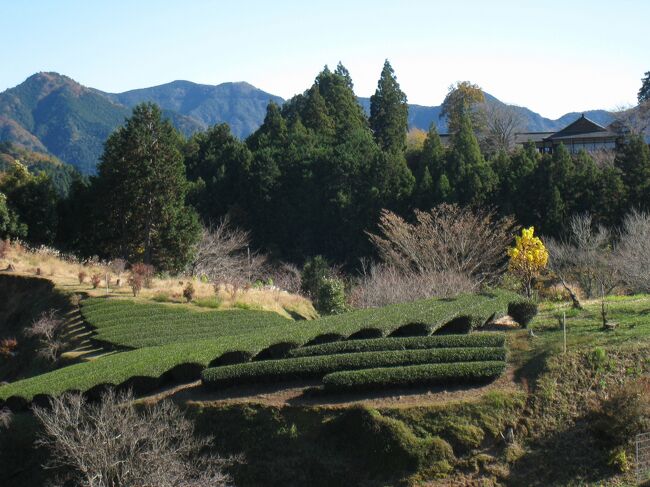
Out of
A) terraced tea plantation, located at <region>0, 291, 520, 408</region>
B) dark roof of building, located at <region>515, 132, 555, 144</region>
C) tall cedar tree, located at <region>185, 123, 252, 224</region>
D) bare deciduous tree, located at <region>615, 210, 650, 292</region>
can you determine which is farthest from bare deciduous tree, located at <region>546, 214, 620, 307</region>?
tall cedar tree, located at <region>185, 123, 252, 224</region>

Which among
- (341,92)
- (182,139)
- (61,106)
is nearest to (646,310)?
(341,92)

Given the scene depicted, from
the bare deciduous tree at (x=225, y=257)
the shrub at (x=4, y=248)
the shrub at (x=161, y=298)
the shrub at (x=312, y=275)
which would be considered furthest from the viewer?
the bare deciduous tree at (x=225, y=257)

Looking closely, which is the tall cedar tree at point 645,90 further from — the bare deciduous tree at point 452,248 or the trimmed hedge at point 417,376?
the trimmed hedge at point 417,376

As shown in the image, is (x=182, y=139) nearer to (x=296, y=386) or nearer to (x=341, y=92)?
(x=341, y=92)

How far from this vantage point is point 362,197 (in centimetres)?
4156

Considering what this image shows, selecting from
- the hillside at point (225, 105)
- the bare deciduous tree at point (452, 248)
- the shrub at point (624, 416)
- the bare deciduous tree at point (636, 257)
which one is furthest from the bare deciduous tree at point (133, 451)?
the hillside at point (225, 105)

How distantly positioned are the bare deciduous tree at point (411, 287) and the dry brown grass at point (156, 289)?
2.55 meters

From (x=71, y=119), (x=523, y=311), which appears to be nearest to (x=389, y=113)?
(x=523, y=311)

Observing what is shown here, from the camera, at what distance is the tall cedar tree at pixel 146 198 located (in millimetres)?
34625

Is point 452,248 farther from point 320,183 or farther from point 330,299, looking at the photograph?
point 320,183

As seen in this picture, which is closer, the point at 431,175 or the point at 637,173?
the point at 637,173

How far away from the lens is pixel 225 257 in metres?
39.4

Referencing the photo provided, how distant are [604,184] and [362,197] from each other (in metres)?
13.1

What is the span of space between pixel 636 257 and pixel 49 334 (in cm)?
1920
